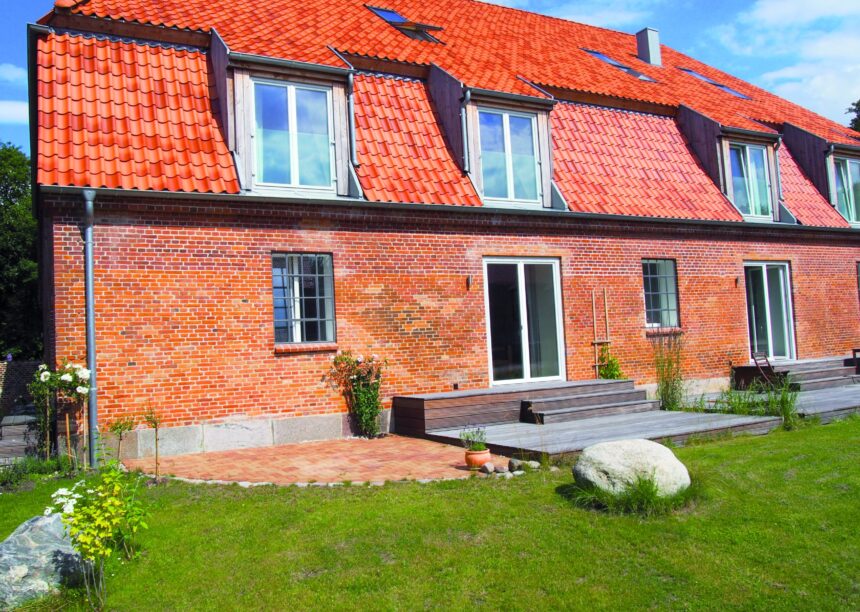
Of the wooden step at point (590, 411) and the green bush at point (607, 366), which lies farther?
the green bush at point (607, 366)

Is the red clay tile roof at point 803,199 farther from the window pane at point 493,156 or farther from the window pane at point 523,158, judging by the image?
the window pane at point 493,156

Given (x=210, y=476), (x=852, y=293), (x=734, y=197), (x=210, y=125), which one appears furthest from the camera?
(x=852, y=293)

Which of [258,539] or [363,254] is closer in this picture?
[258,539]

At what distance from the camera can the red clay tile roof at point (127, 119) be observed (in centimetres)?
964

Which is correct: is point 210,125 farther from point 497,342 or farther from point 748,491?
point 748,491

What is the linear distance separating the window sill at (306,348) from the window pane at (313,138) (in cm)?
253

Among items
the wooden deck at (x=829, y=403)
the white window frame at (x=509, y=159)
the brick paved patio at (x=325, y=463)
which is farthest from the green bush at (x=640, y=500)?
the white window frame at (x=509, y=159)

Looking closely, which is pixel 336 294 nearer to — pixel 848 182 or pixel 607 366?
pixel 607 366

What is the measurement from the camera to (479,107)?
12766 millimetres

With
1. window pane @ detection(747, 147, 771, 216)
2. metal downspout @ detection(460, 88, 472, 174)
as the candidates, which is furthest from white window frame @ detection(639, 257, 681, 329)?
metal downspout @ detection(460, 88, 472, 174)

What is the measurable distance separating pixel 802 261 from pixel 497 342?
8.76 metres

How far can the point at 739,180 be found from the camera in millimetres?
16188

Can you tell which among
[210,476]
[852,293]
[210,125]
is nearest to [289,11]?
→ [210,125]

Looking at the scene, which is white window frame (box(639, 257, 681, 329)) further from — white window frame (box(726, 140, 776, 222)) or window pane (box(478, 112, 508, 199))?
window pane (box(478, 112, 508, 199))
